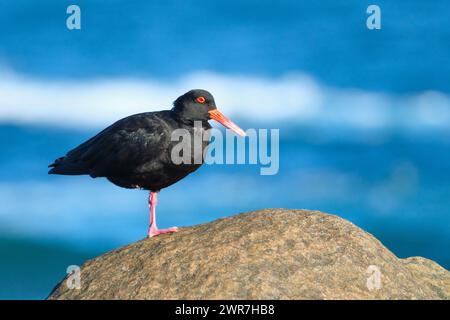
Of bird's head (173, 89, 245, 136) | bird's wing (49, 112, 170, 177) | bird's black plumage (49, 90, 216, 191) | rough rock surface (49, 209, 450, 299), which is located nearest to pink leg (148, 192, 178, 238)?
bird's black plumage (49, 90, 216, 191)

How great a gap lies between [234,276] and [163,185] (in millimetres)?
2901

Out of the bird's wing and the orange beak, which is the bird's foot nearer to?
the bird's wing

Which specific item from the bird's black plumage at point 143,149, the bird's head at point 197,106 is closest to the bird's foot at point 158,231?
the bird's black plumage at point 143,149

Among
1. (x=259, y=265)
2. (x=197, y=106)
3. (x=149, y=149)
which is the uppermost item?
(x=197, y=106)

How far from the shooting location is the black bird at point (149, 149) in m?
8.83

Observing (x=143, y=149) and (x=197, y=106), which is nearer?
(x=143, y=149)

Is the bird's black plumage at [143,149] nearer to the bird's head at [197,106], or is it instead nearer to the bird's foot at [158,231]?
the bird's head at [197,106]

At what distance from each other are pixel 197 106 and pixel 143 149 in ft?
3.73

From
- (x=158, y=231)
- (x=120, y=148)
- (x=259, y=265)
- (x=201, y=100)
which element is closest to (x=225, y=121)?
(x=201, y=100)

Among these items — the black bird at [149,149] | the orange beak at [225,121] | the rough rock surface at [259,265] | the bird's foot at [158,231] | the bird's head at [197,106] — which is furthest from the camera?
the orange beak at [225,121]

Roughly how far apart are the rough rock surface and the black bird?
1.10 metres

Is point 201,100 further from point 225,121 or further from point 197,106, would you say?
point 225,121

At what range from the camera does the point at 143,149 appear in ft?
29.2

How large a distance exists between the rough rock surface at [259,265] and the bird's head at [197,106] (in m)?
2.07
